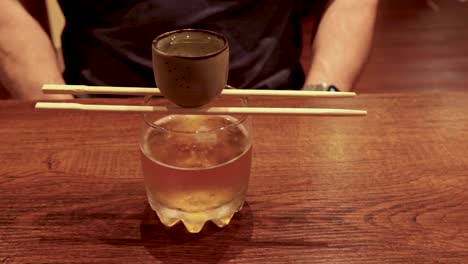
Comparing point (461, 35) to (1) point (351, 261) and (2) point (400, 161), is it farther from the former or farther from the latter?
(1) point (351, 261)

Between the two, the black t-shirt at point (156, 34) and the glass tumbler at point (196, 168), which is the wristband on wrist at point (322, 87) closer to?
the black t-shirt at point (156, 34)

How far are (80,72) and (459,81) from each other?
86.7 inches

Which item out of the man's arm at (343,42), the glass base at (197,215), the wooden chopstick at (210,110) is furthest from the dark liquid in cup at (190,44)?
the man's arm at (343,42)

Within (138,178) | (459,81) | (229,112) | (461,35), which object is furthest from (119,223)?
(461,35)

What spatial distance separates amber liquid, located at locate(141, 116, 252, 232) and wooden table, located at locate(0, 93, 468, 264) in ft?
0.09

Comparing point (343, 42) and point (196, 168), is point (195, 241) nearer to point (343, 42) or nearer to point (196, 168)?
point (196, 168)

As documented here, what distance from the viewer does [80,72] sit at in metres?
1.17

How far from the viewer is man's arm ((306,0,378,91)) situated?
1.20 metres

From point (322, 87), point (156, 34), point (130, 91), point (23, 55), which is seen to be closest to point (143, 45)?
point (156, 34)

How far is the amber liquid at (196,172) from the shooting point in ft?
1.92

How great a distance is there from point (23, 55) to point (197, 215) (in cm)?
74

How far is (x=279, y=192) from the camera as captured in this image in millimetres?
697

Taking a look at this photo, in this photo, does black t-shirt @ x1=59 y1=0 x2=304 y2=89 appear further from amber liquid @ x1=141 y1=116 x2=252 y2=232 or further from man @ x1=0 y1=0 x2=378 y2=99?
amber liquid @ x1=141 y1=116 x2=252 y2=232

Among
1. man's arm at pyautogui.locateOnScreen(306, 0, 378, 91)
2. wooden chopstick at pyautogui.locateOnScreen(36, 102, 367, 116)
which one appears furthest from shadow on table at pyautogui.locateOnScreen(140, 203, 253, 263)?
man's arm at pyautogui.locateOnScreen(306, 0, 378, 91)
